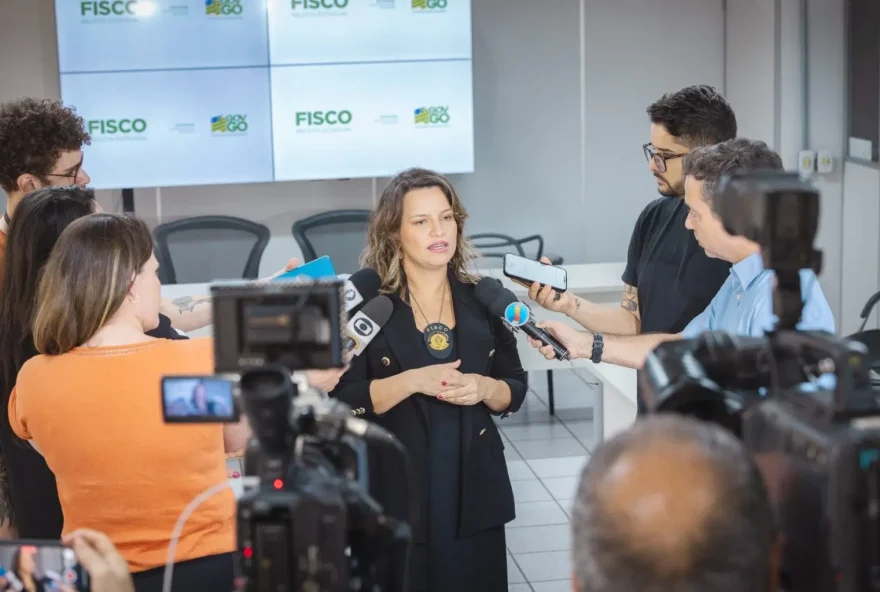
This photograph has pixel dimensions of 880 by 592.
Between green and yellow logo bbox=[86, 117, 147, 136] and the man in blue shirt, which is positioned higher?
green and yellow logo bbox=[86, 117, 147, 136]

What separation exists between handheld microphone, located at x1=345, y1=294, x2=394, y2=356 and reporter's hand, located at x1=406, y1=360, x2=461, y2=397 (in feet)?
0.44

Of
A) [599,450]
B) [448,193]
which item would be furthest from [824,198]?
[599,450]

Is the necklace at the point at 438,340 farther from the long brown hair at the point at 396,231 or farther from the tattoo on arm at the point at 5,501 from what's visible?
the tattoo on arm at the point at 5,501

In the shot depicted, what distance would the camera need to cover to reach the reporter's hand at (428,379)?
104 inches

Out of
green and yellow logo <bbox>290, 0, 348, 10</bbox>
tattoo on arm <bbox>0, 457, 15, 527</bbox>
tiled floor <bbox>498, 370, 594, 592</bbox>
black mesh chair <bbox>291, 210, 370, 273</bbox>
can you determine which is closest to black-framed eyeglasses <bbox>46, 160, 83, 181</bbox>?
tattoo on arm <bbox>0, 457, 15, 527</bbox>

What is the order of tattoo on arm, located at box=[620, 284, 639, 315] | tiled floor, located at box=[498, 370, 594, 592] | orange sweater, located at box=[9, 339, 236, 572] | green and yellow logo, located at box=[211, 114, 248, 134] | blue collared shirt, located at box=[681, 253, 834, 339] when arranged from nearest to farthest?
orange sweater, located at box=[9, 339, 236, 572]
blue collared shirt, located at box=[681, 253, 834, 339]
tattoo on arm, located at box=[620, 284, 639, 315]
tiled floor, located at box=[498, 370, 594, 592]
green and yellow logo, located at box=[211, 114, 248, 134]

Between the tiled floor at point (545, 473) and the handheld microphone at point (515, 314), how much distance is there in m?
1.75

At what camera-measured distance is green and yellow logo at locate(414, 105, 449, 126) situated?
282 inches

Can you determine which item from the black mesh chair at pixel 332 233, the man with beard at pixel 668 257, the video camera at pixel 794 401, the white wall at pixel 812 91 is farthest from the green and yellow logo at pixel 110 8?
the video camera at pixel 794 401

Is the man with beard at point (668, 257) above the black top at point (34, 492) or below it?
above

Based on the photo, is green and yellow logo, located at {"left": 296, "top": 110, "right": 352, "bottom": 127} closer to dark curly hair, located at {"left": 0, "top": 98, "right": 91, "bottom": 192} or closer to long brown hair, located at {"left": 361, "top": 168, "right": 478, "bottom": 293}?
dark curly hair, located at {"left": 0, "top": 98, "right": 91, "bottom": 192}

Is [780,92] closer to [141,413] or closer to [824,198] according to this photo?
[824,198]

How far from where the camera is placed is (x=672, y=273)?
3188 millimetres

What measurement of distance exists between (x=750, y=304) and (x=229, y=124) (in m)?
5.22
